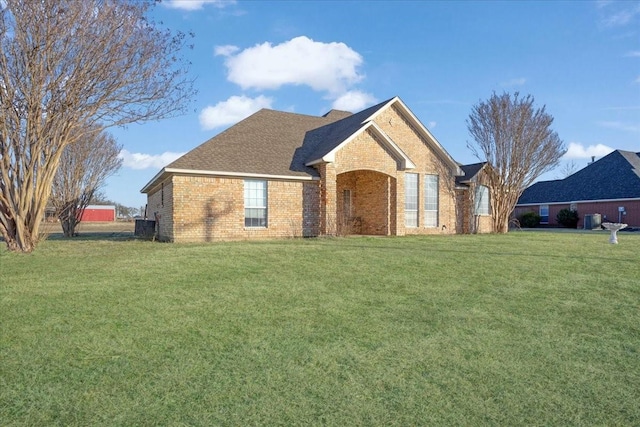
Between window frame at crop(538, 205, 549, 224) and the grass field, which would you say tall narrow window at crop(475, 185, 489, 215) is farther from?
window frame at crop(538, 205, 549, 224)

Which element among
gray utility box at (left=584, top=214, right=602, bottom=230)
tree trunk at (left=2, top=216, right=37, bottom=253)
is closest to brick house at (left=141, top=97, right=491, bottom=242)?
tree trunk at (left=2, top=216, right=37, bottom=253)

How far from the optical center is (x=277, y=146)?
739 inches

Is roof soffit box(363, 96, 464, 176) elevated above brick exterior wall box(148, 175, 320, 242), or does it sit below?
above

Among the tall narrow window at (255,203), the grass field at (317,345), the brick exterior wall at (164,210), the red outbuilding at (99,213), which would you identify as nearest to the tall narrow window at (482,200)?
the tall narrow window at (255,203)

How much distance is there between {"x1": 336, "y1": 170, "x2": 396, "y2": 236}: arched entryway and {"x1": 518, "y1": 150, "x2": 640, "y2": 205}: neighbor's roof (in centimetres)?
2281

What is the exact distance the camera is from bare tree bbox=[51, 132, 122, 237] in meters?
22.3

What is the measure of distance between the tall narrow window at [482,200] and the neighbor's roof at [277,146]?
8.51 feet

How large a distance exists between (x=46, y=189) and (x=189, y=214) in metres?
4.42

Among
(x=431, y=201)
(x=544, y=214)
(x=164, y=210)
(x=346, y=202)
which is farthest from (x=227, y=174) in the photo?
(x=544, y=214)

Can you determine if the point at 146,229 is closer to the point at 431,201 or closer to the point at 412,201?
the point at 412,201

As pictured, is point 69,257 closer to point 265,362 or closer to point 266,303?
point 266,303

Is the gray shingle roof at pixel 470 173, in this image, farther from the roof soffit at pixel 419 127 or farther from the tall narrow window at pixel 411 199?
the tall narrow window at pixel 411 199

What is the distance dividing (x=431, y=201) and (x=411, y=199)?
51.0 inches

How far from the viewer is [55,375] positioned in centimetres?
411
